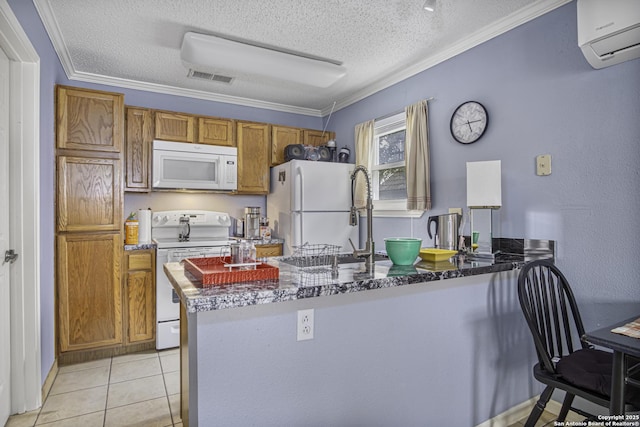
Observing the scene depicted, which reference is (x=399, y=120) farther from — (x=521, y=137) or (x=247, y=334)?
(x=247, y=334)

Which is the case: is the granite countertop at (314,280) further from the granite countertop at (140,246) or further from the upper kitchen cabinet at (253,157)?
the upper kitchen cabinet at (253,157)

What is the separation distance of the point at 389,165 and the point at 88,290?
2887 mm

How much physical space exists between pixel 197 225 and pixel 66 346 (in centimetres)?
146

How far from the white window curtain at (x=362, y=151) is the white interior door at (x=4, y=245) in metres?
2.75

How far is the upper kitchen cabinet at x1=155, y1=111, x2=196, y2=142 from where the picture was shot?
139 inches

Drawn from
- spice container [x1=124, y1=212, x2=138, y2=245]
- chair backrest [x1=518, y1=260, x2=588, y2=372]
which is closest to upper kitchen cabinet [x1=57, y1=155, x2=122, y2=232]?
spice container [x1=124, y1=212, x2=138, y2=245]

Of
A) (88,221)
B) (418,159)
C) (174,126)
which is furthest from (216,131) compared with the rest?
(418,159)

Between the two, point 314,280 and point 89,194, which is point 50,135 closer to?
point 89,194

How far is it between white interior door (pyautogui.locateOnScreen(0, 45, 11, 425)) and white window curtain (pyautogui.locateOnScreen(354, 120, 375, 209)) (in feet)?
9.03

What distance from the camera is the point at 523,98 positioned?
7.74ft

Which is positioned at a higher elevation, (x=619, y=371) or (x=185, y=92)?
(x=185, y=92)

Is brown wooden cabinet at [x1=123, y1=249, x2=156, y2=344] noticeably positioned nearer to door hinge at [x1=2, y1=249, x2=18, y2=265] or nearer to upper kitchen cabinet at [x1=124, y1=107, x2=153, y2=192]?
upper kitchen cabinet at [x1=124, y1=107, x2=153, y2=192]

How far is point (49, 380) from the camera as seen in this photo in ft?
8.07

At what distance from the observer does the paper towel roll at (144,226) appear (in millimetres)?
3432
